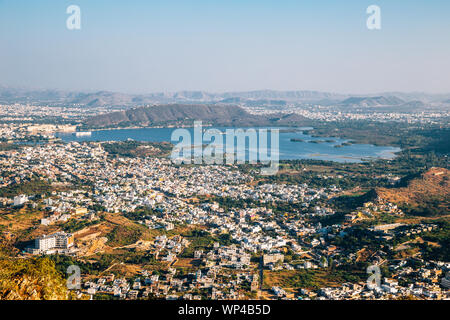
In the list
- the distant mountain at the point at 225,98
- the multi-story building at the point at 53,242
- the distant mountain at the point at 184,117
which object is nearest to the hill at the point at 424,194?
the multi-story building at the point at 53,242

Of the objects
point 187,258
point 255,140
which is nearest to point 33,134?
point 255,140

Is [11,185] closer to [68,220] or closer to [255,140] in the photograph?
[68,220]

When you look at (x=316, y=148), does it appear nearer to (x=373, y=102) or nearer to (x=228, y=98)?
(x=373, y=102)

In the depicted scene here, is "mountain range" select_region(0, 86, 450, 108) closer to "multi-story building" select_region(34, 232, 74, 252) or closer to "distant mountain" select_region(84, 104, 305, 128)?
"distant mountain" select_region(84, 104, 305, 128)

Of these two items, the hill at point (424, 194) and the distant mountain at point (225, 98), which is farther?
the distant mountain at point (225, 98)

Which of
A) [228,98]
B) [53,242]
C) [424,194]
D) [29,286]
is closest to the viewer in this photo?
[29,286]

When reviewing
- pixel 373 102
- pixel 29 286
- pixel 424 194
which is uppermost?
pixel 373 102

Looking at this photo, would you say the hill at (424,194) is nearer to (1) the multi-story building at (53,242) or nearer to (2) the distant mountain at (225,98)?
(1) the multi-story building at (53,242)

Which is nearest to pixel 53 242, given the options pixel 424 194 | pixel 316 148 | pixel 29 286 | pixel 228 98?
pixel 29 286

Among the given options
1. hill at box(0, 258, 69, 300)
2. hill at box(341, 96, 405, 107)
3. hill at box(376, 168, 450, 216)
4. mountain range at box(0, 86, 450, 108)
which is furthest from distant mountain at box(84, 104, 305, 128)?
hill at box(0, 258, 69, 300)
